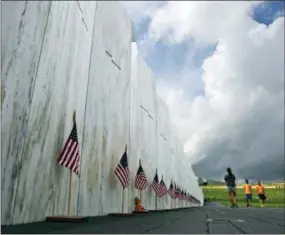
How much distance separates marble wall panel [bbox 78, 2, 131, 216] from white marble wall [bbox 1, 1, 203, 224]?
0.03 m

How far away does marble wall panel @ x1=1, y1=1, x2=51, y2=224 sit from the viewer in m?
6.43

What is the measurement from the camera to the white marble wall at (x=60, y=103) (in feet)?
22.0

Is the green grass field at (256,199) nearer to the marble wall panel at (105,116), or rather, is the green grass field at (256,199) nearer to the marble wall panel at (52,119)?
the marble wall panel at (105,116)

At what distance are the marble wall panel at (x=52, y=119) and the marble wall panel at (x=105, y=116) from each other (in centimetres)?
109

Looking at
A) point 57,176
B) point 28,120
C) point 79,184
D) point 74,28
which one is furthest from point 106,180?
point 28,120

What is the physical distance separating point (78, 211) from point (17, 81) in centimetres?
464

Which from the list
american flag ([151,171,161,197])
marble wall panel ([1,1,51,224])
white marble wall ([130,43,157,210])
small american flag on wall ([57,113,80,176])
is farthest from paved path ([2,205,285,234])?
american flag ([151,171,161,197])

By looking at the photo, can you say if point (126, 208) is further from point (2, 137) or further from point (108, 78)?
point (2, 137)

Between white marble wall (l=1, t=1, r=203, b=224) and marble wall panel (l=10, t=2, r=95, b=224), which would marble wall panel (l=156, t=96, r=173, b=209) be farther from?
marble wall panel (l=10, t=2, r=95, b=224)

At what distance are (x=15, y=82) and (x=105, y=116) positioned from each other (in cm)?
662

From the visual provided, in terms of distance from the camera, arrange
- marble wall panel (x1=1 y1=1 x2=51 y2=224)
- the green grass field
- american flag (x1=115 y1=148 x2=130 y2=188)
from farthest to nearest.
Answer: the green grass field
american flag (x1=115 y1=148 x2=130 y2=188)
marble wall panel (x1=1 y1=1 x2=51 y2=224)

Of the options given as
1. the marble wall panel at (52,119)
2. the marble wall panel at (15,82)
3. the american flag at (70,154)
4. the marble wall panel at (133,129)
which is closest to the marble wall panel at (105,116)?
the marble wall panel at (52,119)

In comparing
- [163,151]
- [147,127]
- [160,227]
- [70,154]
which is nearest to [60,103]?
[70,154]

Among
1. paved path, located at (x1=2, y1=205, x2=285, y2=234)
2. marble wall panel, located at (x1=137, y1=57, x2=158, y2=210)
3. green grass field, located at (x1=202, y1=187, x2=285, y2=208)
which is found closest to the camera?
paved path, located at (x1=2, y1=205, x2=285, y2=234)
